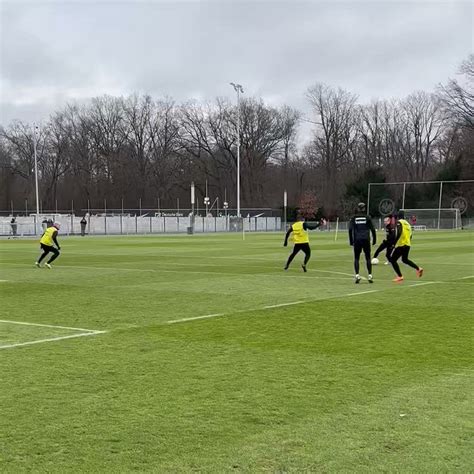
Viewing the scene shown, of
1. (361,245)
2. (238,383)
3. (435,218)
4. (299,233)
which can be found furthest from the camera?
(435,218)

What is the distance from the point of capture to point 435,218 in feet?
241

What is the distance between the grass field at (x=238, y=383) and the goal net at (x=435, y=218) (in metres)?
60.4

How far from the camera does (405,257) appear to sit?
1766cm

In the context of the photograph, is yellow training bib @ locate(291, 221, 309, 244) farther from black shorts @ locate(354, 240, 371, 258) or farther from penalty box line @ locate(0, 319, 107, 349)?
penalty box line @ locate(0, 319, 107, 349)

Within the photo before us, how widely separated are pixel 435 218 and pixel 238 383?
231 feet

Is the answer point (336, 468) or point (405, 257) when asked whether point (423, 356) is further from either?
point (405, 257)

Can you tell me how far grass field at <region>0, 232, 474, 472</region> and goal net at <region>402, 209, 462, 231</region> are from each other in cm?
6038

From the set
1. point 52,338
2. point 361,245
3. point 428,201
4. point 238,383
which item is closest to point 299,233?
point 361,245

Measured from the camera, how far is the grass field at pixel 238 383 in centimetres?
467

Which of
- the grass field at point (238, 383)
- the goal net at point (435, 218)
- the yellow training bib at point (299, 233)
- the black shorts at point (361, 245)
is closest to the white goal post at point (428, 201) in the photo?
the goal net at point (435, 218)

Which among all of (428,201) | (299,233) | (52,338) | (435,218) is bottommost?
(52,338)

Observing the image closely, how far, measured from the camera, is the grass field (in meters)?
4.67

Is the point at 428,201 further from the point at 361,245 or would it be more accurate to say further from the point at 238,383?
the point at 238,383

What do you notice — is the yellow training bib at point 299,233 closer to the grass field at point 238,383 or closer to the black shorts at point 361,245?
the black shorts at point 361,245
